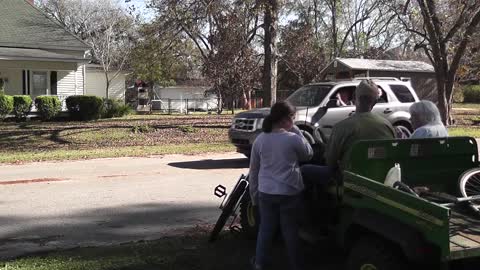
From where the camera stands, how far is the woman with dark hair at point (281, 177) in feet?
15.6

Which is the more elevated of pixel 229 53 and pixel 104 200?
pixel 229 53

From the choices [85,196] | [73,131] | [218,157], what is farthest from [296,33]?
[85,196]

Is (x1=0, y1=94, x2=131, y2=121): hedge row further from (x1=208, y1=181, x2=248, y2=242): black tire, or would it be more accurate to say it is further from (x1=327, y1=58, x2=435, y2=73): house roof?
(x1=208, y1=181, x2=248, y2=242): black tire

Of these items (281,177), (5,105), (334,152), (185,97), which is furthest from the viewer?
(185,97)

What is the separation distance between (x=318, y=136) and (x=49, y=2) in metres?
51.4

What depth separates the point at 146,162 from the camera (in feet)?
47.0

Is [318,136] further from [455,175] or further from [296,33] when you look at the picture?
[296,33]

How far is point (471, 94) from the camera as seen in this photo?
5766cm

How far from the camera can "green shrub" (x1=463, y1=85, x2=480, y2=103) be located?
57281mm

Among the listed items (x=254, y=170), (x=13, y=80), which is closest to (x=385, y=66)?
(x=13, y=80)

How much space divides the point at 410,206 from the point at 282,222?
4.44ft

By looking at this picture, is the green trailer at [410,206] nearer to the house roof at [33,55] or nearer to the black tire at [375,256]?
the black tire at [375,256]

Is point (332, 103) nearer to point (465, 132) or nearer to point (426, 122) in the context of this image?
point (426, 122)

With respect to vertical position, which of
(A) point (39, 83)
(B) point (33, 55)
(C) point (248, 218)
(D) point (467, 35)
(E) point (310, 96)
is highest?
(D) point (467, 35)
